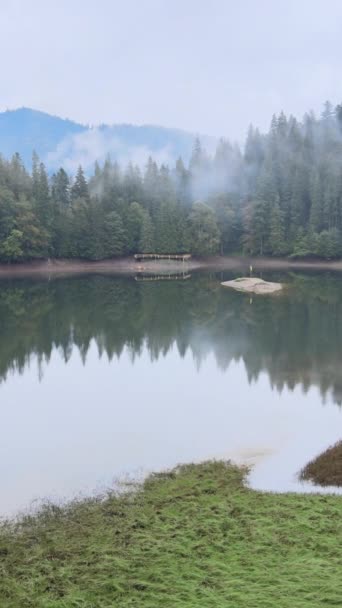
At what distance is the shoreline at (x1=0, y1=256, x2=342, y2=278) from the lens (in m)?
80.6

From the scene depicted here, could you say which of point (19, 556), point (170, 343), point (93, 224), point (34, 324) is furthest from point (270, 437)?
point (93, 224)

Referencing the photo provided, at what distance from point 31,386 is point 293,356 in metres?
13.5

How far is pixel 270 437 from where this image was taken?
19.0 meters

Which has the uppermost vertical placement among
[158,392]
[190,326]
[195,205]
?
[195,205]

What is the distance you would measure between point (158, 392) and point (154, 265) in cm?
6465

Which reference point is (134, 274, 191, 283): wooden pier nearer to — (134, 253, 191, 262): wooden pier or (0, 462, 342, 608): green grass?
(134, 253, 191, 262): wooden pier

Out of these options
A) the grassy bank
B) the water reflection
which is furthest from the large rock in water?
the grassy bank

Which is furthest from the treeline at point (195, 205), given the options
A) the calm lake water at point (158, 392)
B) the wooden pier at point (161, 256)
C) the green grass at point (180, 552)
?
the green grass at point (180, 552)

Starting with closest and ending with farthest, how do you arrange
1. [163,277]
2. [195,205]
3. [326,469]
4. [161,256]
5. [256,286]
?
1. [326,469]
2. [256,286]
3. [163,277]
4. [161,256]
5. [195,205]

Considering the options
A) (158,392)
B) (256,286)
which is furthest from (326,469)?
(256,286)

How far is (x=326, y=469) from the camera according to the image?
52.1 ft

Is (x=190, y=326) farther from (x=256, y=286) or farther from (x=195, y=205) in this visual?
(x=195, y=205)

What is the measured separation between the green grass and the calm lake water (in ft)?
6.40

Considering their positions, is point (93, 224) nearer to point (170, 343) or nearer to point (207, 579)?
point (170, 343)
